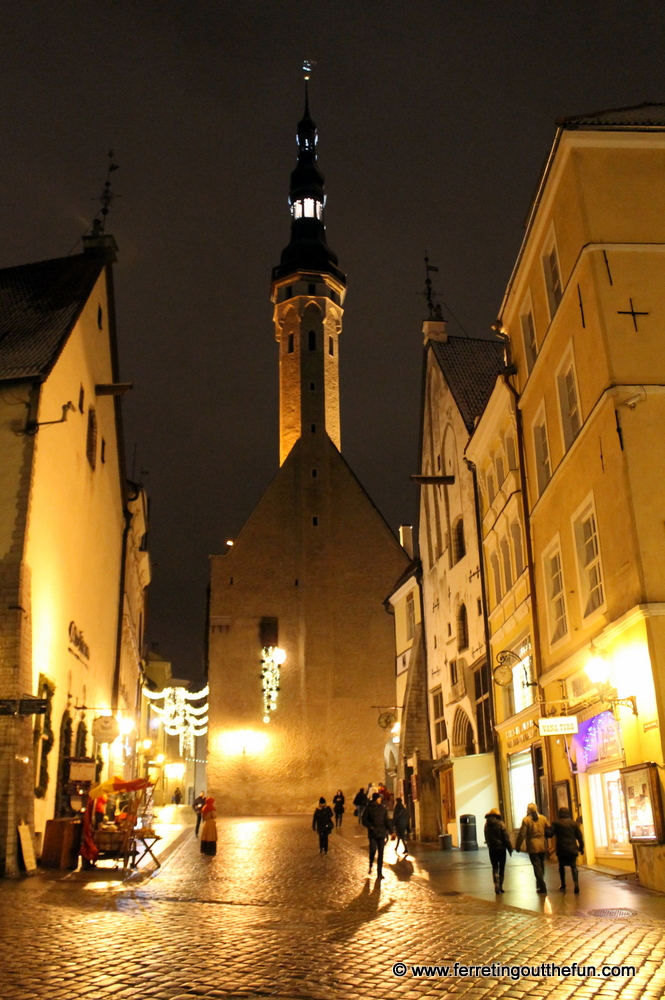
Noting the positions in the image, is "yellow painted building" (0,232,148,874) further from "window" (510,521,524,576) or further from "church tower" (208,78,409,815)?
"church tower" (208,78,409,815)

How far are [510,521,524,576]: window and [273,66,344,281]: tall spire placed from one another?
3647 centimetres

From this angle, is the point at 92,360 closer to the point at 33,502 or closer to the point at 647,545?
the point at 33,502

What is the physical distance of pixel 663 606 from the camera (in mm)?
12203

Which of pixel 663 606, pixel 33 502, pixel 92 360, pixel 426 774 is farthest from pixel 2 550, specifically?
pixel 426 774

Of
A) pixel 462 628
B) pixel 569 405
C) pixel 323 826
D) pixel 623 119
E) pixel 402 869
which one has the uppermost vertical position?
pixel 623 119

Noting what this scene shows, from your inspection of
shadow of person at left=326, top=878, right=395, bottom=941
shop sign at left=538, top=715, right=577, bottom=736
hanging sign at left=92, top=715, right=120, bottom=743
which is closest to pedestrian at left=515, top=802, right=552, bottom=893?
shadow of person at left=326, top=878, right=395, bottom=941

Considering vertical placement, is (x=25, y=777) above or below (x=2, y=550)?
below

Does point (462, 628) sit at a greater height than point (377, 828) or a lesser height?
greater

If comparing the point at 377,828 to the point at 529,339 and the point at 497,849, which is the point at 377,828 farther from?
the point at 529,339

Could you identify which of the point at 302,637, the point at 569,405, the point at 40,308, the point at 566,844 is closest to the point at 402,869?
the point at 566,844

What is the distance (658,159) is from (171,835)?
20.3 meters

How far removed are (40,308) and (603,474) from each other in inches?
546

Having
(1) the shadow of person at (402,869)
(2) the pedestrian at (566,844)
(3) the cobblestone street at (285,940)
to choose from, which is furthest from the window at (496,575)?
(2) the pedestrian at (566,844)

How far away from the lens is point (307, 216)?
201 ft
